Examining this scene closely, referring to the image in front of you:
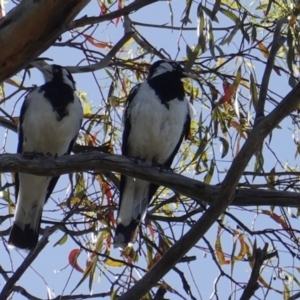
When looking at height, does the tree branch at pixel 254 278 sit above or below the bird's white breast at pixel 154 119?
below

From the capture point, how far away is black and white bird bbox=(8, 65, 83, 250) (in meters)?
3.81

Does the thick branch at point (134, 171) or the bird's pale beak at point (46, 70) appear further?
the bird's pale beak at point (46, 70)

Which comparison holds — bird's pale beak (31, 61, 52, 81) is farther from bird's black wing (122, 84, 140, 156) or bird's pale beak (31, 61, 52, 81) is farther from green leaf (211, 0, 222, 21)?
green leaf (211, 0, 222, 21)

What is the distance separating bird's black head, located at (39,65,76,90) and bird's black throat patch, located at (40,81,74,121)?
0.04 metres

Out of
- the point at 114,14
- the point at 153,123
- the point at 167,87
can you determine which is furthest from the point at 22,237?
the point at 114,14

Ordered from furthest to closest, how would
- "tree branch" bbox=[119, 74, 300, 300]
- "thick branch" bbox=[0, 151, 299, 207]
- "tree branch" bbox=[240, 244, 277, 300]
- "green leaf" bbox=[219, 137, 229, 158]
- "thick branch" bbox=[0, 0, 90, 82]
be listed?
"green leaf" bbox=[219, 137, 229, 158] < "thick branch" bbox=[0, 151, 299, 207] < "thick branch" bbox=[0, 0, 90, 82] < "tree branch" bbox=[119, 74, 300, 300] < "tree branch" bbox=[240, 244, 277, 300]

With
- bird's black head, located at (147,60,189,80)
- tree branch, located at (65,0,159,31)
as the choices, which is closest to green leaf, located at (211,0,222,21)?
tree branch, located at (65,0,159,31)

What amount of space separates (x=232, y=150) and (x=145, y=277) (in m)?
1.29

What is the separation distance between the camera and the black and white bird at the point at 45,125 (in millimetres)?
3809

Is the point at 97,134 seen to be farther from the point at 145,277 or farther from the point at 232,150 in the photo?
the point at 145,277

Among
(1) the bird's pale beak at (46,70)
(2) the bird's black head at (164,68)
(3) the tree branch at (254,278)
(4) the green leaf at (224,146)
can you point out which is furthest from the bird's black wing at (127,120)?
(3) the tree branch at (254,278)

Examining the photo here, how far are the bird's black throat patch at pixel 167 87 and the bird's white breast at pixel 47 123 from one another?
0.35 metres

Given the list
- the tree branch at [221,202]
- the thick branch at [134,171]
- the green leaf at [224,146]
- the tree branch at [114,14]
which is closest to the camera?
the tree branch at [221,202]

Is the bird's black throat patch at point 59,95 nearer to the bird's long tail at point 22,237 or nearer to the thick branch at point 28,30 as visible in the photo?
the bird's long tail at point 22,237
